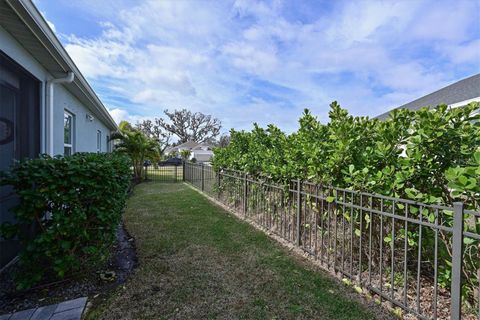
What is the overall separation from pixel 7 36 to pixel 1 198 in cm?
192

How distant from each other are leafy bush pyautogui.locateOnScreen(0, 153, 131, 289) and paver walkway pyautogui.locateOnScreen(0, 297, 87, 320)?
27 cm

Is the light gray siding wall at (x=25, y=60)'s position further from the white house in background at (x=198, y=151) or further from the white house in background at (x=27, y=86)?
the white house in background at (x=198, y=151)

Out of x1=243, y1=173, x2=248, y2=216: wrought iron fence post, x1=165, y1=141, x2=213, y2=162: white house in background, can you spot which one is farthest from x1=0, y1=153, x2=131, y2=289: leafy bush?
x1=165, y1=141, x2=213, y2=162: white house in background

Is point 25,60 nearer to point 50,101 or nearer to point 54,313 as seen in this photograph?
point 50,101

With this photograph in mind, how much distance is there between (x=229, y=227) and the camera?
5.19 m

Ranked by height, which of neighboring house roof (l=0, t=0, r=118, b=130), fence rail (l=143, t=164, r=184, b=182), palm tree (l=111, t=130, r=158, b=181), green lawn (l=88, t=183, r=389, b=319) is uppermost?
neighboring house roof (l=0, t=0, r=118, b=130)

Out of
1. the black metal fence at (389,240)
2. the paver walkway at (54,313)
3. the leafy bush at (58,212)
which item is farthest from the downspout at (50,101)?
the black metal fence at (389,240)

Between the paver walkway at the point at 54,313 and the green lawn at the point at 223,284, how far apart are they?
0.15m

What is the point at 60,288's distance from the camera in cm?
272

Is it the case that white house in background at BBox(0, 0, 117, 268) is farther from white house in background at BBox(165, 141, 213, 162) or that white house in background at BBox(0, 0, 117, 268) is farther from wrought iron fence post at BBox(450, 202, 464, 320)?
white house in background at BBox(165, 141, 213, 162)

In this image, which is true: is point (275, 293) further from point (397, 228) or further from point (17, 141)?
point (17, 141)

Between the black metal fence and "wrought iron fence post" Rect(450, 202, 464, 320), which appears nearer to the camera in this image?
"wrought iron fence post" Rect(450, 202, 464, 320)

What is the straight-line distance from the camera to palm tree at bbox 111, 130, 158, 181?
43.2ft

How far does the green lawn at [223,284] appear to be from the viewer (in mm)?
2375
